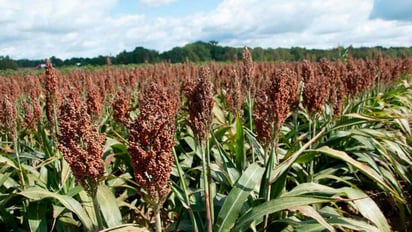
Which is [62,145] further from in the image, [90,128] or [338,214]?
[338,214]

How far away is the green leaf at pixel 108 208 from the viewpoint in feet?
8.50

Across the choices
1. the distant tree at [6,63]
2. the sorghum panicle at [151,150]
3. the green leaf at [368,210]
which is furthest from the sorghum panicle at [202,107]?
the distant tree at [6,63]

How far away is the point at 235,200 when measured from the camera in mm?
2547

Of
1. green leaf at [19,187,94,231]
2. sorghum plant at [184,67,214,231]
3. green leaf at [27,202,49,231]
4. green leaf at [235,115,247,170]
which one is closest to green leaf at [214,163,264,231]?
sorghum plant at [184,67,214,231]

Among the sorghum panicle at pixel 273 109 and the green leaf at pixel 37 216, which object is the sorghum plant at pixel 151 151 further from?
the green leaf at pixel 37 216

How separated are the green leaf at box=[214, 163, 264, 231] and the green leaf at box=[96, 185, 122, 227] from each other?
0.65 metres

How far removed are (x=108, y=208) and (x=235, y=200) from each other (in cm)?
83

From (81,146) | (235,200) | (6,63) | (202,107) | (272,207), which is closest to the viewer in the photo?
(81,146)

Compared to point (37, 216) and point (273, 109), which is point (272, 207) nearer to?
point (273, 109)

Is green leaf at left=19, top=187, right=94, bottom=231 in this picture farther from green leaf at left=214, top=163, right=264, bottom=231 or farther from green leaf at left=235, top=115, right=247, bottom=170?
green leaf at left=235, top=115, right=247, bottom=170

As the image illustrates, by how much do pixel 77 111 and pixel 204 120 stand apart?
67 cm

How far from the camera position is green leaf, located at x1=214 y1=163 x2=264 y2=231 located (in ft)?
8.13

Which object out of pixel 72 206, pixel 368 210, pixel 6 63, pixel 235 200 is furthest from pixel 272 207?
pixel 6 63

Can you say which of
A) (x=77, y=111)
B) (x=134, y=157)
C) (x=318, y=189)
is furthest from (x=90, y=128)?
(x=318, y=189)
